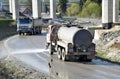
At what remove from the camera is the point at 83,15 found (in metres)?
137

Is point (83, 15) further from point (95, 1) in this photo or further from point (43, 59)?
point (43, 59)

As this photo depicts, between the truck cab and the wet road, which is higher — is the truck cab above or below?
above

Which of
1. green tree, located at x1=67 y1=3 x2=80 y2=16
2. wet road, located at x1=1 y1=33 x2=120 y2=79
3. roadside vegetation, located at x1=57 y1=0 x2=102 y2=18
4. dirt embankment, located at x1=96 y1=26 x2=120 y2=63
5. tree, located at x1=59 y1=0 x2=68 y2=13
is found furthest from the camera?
tree, located at x1=59 y1=0 x2=68 y2=13

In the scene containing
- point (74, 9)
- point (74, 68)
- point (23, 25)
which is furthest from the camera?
point (74, 9)

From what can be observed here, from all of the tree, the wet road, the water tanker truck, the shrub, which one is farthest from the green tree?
the water tanker truck

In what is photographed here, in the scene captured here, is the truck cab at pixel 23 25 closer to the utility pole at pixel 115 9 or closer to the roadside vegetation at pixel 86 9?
the utility pole at pixel 115 9

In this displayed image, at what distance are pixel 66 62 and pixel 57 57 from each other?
116 inches

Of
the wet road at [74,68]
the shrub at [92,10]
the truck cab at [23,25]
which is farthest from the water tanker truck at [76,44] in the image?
the shrub at [92,10]

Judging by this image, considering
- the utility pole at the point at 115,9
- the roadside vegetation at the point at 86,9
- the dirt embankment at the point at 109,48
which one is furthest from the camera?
the roadside vegetation at the point at 86,9

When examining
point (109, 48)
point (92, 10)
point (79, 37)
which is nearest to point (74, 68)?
point (79, 37)

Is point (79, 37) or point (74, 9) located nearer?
point (79, 37)

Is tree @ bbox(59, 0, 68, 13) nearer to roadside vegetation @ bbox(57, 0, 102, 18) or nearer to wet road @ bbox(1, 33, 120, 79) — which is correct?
roadside vegetation @ bbox(57, 0, 102, 18)

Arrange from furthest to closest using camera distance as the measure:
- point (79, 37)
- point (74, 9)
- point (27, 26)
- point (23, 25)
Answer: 1. point (74, 9)
2. point (23, 25)
3. point (27, 26)
4. point (79, 37)

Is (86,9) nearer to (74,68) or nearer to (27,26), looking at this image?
(27,26)
